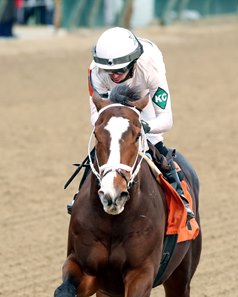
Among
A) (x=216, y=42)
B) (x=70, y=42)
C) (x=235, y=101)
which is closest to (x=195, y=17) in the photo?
(x=216, y=42)

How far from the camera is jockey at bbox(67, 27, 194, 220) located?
20.5 ft

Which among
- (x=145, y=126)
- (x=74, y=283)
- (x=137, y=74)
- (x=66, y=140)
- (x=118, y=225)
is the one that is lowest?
(x=66, y=140)

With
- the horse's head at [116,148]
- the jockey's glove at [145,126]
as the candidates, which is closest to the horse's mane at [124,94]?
the horse's head at [116,148]

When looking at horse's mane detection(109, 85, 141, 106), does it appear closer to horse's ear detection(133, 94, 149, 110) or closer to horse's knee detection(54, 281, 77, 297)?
horse's ear detection(133, 94, 149, 110)

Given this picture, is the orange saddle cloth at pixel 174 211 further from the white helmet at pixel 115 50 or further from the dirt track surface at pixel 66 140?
the dirt track surface at pixel 66 140

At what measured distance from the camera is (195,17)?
29422 millimetres

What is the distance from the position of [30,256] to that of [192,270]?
2139 millimetres

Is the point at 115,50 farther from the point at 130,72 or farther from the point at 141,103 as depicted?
the point at 141,103

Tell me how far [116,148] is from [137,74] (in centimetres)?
119

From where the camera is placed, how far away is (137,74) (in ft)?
21.7

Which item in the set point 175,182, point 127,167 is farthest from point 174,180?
point 127,167

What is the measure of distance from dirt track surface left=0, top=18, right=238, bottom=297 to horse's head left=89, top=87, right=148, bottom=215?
254cm

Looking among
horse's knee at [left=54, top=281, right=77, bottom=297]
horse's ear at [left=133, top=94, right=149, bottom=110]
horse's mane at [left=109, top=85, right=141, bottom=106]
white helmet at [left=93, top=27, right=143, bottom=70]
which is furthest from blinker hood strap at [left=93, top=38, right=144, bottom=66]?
horse's knee at [left=54, top=281, right=77, bottom=297]

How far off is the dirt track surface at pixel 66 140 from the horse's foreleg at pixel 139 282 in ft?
6.94
